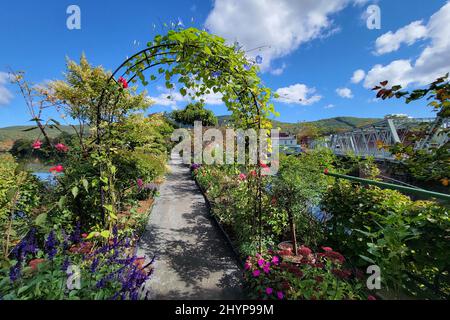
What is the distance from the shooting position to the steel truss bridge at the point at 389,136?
142 cm

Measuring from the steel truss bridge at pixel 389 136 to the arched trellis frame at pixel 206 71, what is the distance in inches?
51.0

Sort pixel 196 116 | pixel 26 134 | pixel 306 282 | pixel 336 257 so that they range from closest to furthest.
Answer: pixel 306 282 → pixel 336 257 → pixel 26 134 → pixel 196 116

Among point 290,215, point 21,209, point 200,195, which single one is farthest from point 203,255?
point 200,195

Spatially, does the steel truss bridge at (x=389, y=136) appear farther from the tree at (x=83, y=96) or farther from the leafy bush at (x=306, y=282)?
the tree at (x=83, y=96)

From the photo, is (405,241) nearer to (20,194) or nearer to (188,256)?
(188,256)

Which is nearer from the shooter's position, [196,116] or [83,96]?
[83,96]

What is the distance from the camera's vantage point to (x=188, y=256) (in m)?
2.62

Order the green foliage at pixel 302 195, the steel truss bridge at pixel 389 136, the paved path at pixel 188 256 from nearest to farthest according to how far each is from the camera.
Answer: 1. the steel truss bridge at pixel 389 136
2. the paved path at pixel 188 256
3. the green foliage at pixel 302 195

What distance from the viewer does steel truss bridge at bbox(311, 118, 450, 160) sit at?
142 cm

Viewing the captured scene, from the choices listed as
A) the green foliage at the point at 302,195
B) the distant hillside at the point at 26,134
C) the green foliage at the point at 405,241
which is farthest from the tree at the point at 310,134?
the distant hillside at the point at 26,134

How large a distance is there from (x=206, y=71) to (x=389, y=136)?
15942mm

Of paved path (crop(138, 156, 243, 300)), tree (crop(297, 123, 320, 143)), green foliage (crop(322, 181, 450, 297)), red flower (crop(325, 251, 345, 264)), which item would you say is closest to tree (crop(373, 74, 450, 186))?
green foliage (crop(322, 181, 450, 297))

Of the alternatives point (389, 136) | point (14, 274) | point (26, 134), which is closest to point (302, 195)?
point (14, 274)

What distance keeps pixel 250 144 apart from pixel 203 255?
5.35 feet
